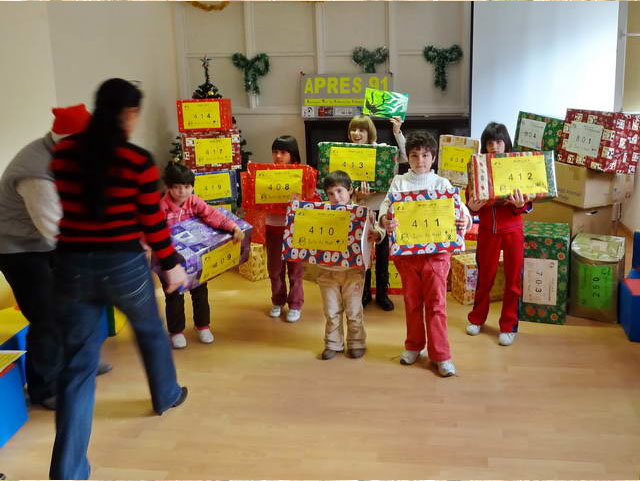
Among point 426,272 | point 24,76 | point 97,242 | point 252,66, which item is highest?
point 252,66

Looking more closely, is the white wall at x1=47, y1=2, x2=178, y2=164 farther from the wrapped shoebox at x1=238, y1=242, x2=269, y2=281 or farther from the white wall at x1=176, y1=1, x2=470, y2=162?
the wrapped shoebox at x1=238, y1=242, x2=269, y2=281

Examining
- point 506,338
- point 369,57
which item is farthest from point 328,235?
point 369,57

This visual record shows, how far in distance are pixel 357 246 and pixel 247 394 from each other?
821 millimetres

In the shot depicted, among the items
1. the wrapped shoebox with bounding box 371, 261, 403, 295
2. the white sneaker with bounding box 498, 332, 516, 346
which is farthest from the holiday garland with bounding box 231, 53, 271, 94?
the white sneaker with bounding box 498, 332, 516, 346

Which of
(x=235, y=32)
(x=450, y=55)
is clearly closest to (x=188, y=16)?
(x=235, y=32)

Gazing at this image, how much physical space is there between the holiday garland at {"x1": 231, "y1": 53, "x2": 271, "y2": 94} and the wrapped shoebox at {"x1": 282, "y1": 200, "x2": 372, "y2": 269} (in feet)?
11.2

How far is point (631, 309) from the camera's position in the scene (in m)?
3.45

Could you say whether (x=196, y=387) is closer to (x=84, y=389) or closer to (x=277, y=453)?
(x=277, y=453)

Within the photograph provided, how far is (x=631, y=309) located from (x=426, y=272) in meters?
1.17

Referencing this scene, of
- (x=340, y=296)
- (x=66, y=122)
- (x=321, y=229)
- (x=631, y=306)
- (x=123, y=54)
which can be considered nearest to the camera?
(x=66, y=122)

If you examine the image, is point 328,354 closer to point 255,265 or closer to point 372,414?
point 372,414

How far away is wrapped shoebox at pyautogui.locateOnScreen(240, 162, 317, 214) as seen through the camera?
3664mm

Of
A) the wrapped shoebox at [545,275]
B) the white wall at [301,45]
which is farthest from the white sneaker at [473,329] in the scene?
the white wall at [301,45]

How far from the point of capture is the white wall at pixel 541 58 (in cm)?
515
